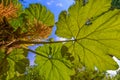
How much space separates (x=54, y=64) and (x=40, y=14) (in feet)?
1.01

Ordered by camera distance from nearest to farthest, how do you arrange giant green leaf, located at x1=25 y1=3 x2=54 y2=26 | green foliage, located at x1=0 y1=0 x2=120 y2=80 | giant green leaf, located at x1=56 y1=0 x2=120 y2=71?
green foliage, located at x1=0 y1=0 x2=120 y2=80
giant green leaf, located at x1=56 y1=0 x2=120 y2=71
giant green leaf, located at x1=25 y1=3 x2=54 y2=26

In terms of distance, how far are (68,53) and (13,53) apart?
315mm

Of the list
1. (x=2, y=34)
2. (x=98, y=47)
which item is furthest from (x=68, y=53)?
(x=2, y=34)

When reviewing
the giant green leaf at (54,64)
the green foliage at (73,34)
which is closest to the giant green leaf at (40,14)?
the green foliage at (73,34)

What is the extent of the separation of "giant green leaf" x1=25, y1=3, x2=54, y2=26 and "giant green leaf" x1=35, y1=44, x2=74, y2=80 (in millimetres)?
199

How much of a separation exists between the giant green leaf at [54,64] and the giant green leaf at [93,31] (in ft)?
0.50

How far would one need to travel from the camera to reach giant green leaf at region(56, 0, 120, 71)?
1.46 metres

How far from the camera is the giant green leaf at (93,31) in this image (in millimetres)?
1462

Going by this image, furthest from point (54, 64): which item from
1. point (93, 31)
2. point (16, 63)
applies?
point (93, 31)

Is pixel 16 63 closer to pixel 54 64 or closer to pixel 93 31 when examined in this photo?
pixel 54 64

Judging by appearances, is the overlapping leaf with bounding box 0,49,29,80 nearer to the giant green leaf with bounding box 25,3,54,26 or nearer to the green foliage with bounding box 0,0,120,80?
the green foliage with bounding box 0,0,120,80

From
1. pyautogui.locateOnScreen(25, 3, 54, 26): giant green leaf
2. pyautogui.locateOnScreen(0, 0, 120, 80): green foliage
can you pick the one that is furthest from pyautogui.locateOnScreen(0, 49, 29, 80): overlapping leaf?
pyautogui.locateOnScreen(25, 3, 54, 26): giant green leaf

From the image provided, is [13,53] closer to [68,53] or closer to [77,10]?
[68,53]

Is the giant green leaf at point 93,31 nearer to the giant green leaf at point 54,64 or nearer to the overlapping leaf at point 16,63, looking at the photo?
the giant green leaf at point 54,64
